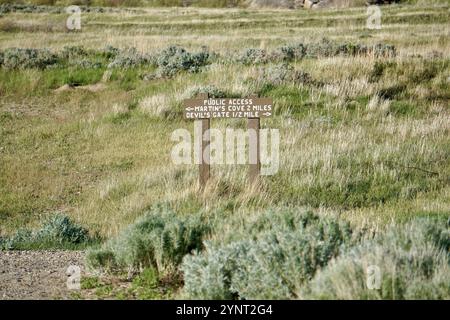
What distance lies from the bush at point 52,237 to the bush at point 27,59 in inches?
526

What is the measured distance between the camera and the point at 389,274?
5141 mm

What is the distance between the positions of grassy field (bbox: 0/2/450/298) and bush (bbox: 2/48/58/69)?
0.46 metres

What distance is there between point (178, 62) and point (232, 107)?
10.6 m

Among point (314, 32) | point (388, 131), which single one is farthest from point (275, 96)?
point (314, 32)

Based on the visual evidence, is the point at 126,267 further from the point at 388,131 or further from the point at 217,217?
the point at 388,131

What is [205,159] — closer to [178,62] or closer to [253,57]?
[178,62]

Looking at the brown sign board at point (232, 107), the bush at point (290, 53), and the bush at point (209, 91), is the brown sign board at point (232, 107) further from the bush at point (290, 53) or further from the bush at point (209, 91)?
the bush at point (290, 53)

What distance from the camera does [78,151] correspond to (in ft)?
A: 46.3

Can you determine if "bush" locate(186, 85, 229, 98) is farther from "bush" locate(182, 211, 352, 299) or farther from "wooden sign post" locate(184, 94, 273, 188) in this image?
"bush" locate(182, 211, 352, 299)

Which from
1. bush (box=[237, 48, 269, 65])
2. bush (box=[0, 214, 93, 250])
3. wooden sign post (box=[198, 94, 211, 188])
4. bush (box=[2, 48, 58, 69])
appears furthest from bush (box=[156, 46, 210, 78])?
bush (box=[0, 214, 93, 250])

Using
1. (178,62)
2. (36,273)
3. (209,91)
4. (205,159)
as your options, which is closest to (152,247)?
(36,273)

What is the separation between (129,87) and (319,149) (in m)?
8.72

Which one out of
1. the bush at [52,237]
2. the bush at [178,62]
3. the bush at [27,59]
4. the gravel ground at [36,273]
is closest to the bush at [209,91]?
the bush at [178,62]

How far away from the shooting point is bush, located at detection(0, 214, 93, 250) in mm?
8547
